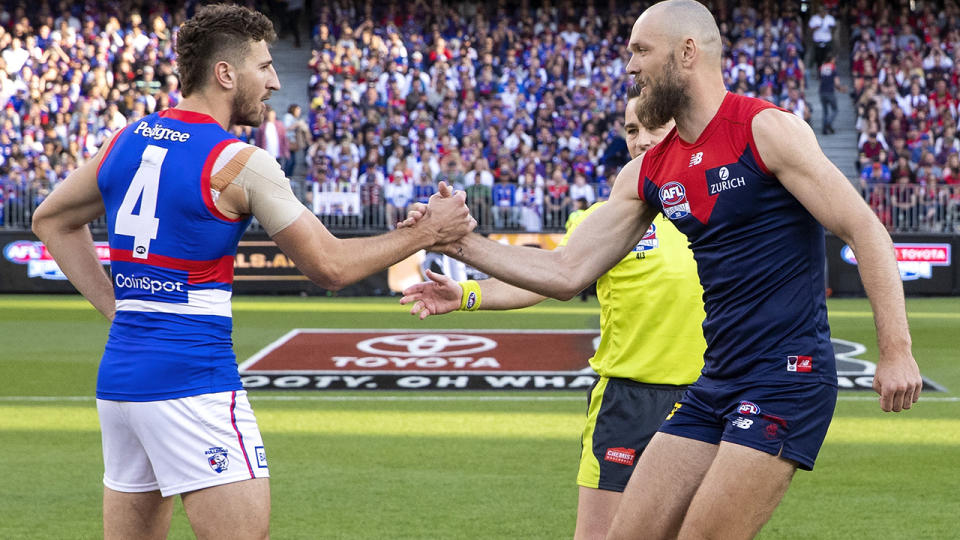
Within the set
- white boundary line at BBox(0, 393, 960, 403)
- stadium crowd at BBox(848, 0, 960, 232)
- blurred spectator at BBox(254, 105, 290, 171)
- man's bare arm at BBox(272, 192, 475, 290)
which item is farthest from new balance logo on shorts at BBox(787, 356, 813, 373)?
blurred spectator at BBox(254, 105, 290, 171)

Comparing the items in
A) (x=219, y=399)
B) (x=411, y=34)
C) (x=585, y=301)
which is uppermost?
(x=411, y=34)

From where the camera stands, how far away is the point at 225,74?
156 inches

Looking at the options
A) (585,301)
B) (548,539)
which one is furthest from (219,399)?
(585,301)

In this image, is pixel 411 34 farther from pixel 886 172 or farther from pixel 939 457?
pixel 939 457

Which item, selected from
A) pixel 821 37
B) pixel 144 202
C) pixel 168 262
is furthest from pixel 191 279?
pixel 821 37

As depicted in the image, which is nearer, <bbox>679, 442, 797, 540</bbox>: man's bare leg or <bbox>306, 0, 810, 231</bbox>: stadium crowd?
<bbox>679, 442, 797, 540</bbox>: man's bare leg

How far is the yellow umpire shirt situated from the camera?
16.5 ft

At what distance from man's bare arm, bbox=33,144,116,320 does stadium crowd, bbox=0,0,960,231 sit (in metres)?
17.4

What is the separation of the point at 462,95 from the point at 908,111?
10.5 metres

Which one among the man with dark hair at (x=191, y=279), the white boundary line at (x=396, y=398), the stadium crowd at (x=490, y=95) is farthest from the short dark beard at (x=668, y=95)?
the stadium crowd at (x=490, y=95)

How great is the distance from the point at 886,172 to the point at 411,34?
12.3 meters

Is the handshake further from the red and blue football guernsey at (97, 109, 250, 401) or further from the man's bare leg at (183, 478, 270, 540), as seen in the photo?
the man's bare leg at (183, 478, 270, 540)

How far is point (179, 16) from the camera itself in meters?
31.2

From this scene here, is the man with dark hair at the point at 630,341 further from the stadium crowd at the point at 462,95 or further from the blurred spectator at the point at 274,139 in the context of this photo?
the blurred spectator at the point at 274,139
